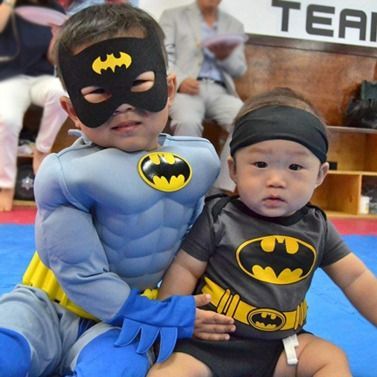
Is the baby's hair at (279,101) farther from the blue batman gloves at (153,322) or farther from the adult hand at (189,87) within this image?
the adult hand at (189,87)

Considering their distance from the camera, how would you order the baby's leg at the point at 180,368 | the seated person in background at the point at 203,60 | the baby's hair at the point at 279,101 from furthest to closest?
the seated person in background at the point at 203,60
the baby's hair at the point at 279,101
the baby's leg at the point at 180,368

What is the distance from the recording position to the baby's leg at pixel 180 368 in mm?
671

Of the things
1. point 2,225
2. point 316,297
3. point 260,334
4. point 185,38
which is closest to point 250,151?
point 260,334

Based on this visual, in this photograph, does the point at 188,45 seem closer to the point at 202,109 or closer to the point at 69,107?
the point at 202,109

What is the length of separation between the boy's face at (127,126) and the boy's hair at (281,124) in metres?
0.13

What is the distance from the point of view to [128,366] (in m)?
0.65

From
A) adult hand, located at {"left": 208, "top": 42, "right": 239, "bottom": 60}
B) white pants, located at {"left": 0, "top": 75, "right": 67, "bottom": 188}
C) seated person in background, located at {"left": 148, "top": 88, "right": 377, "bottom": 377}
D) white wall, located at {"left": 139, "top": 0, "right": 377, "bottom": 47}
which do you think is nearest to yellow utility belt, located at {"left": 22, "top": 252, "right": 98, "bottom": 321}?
seated person in background, located at {"left": 148, "top": 88, "right": 377, "bottom": 377}

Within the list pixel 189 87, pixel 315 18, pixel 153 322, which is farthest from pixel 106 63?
pixel 315 18

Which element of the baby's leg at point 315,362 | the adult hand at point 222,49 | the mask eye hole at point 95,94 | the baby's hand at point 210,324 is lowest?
the baby's leg at point 315,362

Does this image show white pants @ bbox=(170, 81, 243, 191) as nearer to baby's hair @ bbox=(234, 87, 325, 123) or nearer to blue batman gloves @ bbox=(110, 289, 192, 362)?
baby's hair @ bbox=(234, 87, 325, 123)

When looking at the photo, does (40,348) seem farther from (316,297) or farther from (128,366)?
(316,297)

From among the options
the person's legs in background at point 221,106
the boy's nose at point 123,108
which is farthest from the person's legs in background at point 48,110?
the boy's nose at point 123,108

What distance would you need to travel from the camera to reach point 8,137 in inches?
99.2

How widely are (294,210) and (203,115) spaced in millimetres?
2056
